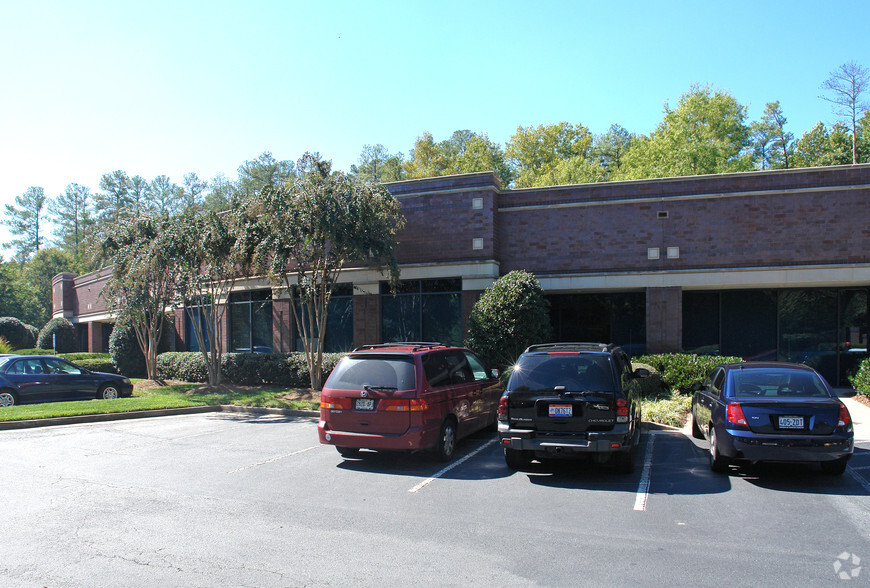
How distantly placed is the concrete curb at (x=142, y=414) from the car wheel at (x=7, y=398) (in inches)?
127

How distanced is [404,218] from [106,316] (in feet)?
74.3

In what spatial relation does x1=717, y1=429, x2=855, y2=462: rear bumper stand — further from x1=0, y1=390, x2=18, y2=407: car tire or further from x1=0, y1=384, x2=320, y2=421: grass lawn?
x1=0, y1=390, x2=18, y2=407: car tire

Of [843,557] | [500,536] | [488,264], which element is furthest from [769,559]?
[488,264]

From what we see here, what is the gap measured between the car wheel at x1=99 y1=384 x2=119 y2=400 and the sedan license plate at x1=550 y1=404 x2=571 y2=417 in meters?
13.7

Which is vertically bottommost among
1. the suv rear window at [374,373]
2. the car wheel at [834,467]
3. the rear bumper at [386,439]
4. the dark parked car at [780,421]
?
the car wheel at [834,467]

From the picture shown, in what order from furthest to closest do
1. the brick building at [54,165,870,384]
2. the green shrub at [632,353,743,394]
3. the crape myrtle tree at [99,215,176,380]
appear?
the crape myrtle tree at [99,215,176,380] → the brick building at [54,165,870,384] → the green shrub at [632,353,743,394]

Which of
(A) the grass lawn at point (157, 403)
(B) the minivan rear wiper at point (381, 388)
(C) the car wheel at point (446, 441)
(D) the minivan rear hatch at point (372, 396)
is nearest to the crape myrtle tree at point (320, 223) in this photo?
(A) the grass lawn at point (157, 403)

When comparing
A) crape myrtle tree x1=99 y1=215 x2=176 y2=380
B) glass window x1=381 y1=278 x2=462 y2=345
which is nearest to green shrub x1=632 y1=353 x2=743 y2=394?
glass window x1=381 y1=278 x2=462 y2=345

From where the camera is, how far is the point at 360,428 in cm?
866

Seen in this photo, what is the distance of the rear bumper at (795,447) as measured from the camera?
23.9ft

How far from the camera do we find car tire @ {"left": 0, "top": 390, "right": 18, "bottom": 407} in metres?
14.9

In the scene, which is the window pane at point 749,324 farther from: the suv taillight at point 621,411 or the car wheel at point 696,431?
the suv taillight at point 621,411

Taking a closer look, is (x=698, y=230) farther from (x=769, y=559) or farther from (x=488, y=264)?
(x=769, y=559)

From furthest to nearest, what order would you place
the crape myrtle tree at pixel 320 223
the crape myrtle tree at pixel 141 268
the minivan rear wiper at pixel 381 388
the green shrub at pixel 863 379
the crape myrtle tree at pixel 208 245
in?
the crape myrtle tree at pixel 141 268 < the crape myrtle tree at pixel 208 245 < the crape myrtle tree at pixel 320 223 < the green shrub at pixel 863 379 < the minivan rear wiper at pixel 381 388
